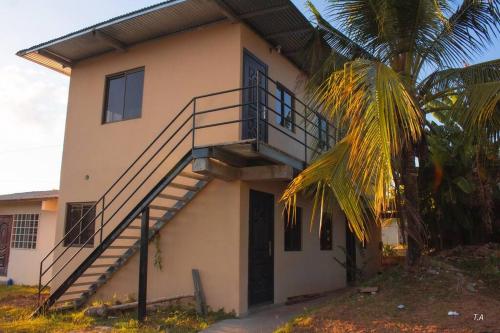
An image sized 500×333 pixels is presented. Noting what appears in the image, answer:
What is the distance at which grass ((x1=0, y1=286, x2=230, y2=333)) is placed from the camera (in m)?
8.46

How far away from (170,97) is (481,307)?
25.1 feet

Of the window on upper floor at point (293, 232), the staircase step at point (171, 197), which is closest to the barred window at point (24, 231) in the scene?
the staircase step at point (171, 197)

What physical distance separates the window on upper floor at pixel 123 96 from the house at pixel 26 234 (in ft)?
15.6

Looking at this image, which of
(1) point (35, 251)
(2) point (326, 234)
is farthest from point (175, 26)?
(1) point (35, 251)

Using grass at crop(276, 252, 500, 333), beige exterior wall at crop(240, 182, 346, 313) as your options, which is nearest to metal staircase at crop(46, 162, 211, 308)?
beige exterior wall at crop(240, 182, 346, 313)

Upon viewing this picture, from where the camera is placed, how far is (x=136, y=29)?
11.0m

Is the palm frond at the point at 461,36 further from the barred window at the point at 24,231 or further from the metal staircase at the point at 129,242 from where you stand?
Result: the barred window at the point at 24,231

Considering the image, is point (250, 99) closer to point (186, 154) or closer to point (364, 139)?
point (186, 154)

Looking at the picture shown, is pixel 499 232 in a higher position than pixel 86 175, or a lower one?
lower

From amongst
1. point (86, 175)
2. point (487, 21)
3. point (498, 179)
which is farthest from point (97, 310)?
point (498, 179)

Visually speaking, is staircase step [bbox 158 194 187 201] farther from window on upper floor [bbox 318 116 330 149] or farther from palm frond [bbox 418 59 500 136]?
palm frond [bbox 418 59 500 136]

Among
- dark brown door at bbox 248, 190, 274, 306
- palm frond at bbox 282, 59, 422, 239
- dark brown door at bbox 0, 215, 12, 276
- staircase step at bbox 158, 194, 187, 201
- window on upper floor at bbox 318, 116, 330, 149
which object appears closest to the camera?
palm frond at bbox 282, 59, 422, 239

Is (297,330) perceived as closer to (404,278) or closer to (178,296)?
(404,278)

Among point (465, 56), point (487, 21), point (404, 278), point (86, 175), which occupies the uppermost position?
point (487, 21)
